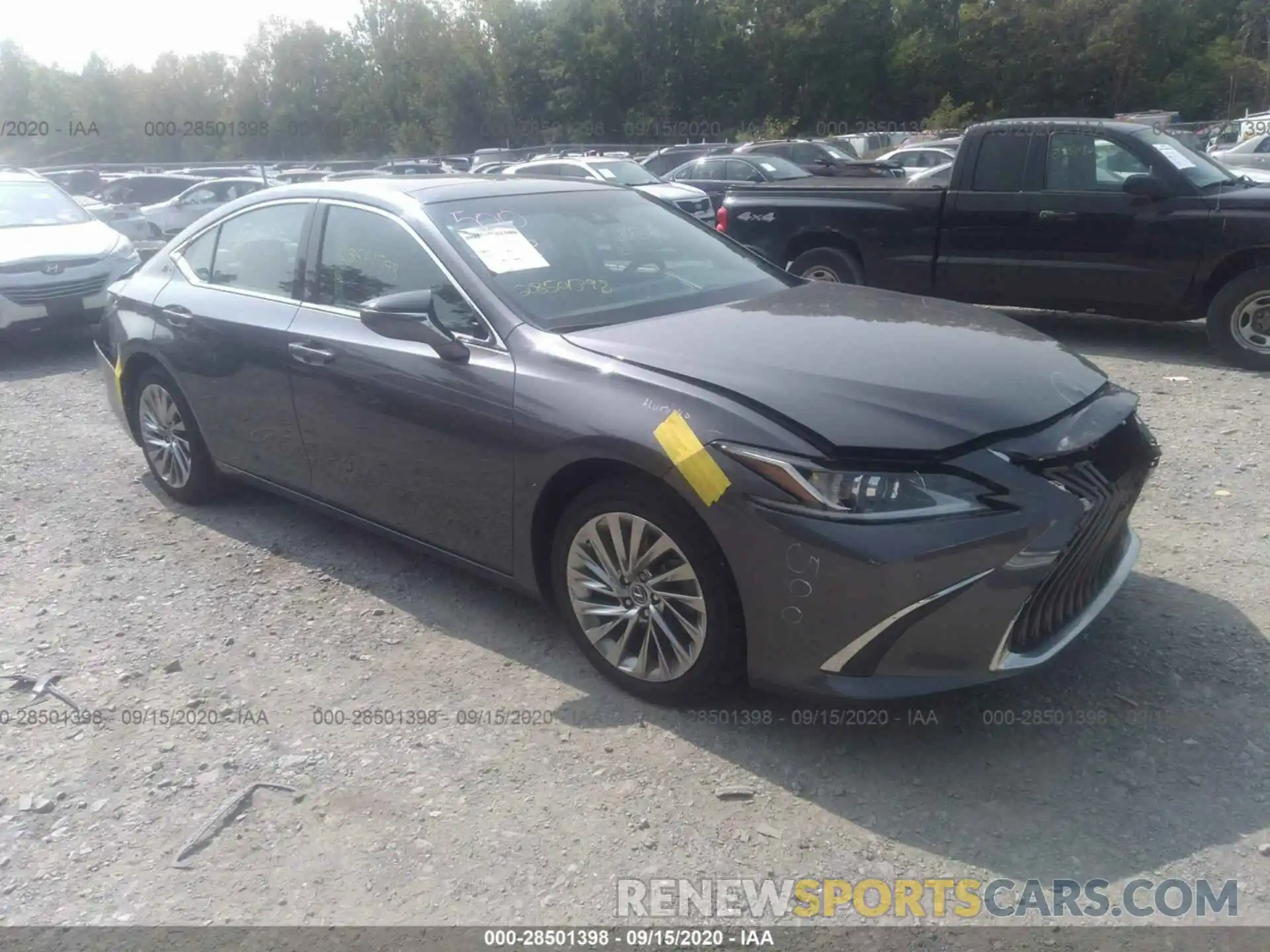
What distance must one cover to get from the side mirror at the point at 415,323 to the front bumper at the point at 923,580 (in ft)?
4.11

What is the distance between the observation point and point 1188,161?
8.06m

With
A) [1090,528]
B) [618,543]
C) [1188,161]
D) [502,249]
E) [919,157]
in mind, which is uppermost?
[919,157]

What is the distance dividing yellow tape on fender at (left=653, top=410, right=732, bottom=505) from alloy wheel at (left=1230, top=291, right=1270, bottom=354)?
237 inches

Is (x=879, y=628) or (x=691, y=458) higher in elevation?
(x=691, y=458)

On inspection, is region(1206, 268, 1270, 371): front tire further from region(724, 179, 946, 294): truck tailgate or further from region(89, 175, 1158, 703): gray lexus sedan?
region(89, 175, 1158, 703): gray lexus sedan

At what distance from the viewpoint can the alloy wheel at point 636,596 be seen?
333 cm

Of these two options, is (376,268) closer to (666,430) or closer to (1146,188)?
(666,430)

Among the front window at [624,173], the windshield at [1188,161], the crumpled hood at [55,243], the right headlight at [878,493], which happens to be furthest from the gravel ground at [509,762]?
the front window at [624,173]

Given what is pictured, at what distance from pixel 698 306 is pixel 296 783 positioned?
2.20 meters

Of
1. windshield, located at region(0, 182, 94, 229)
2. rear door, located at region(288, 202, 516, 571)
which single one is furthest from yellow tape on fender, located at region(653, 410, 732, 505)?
windshield, located at region(0, 182, 94, 229)

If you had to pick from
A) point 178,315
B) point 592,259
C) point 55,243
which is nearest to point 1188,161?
point 592,259

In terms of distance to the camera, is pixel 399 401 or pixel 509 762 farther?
pixel 399 401

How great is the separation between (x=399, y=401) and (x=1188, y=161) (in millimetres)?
6732

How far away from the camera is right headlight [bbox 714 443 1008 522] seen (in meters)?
2.96
